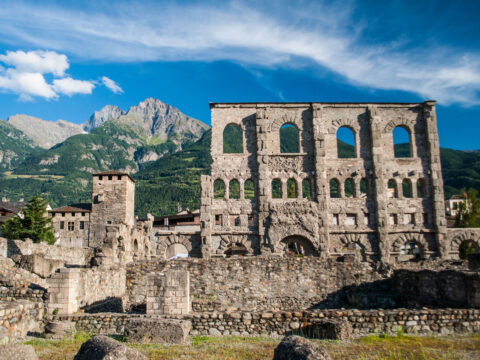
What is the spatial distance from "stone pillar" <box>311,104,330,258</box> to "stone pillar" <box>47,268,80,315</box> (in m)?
21.9

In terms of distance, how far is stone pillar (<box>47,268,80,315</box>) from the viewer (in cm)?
1299

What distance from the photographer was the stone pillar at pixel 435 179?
108ft

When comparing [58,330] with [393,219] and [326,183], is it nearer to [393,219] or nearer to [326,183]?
[326,183]

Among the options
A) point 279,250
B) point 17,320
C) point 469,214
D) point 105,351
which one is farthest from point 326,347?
point 469,214

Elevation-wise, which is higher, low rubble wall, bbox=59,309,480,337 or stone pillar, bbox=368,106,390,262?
stone pillar, bbox=368,106,390,262

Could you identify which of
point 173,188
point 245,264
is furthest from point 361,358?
point 173,188

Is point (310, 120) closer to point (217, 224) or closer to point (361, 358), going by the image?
point (217, 224)

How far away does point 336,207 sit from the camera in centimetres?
3331

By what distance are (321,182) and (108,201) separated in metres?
37.4

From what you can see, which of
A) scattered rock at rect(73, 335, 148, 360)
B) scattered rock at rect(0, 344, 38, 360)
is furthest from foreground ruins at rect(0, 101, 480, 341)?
scattered rock at rect(73, 335, 148, 360)

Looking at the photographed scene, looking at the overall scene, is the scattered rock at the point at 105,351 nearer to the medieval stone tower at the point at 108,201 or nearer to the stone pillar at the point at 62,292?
the stone pillar at the point at 62,292

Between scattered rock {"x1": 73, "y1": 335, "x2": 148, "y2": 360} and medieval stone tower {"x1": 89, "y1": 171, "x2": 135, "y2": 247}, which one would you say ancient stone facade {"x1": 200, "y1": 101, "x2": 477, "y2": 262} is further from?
medieval stone tower {"x1": 89, "y1": 171, "x2": 135, "y2": 247}

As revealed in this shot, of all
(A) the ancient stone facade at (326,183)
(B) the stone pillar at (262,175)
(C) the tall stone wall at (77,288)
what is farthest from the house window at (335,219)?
(C) the tall stone wall at (77,288)

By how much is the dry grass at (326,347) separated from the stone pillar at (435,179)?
80.2 ft
